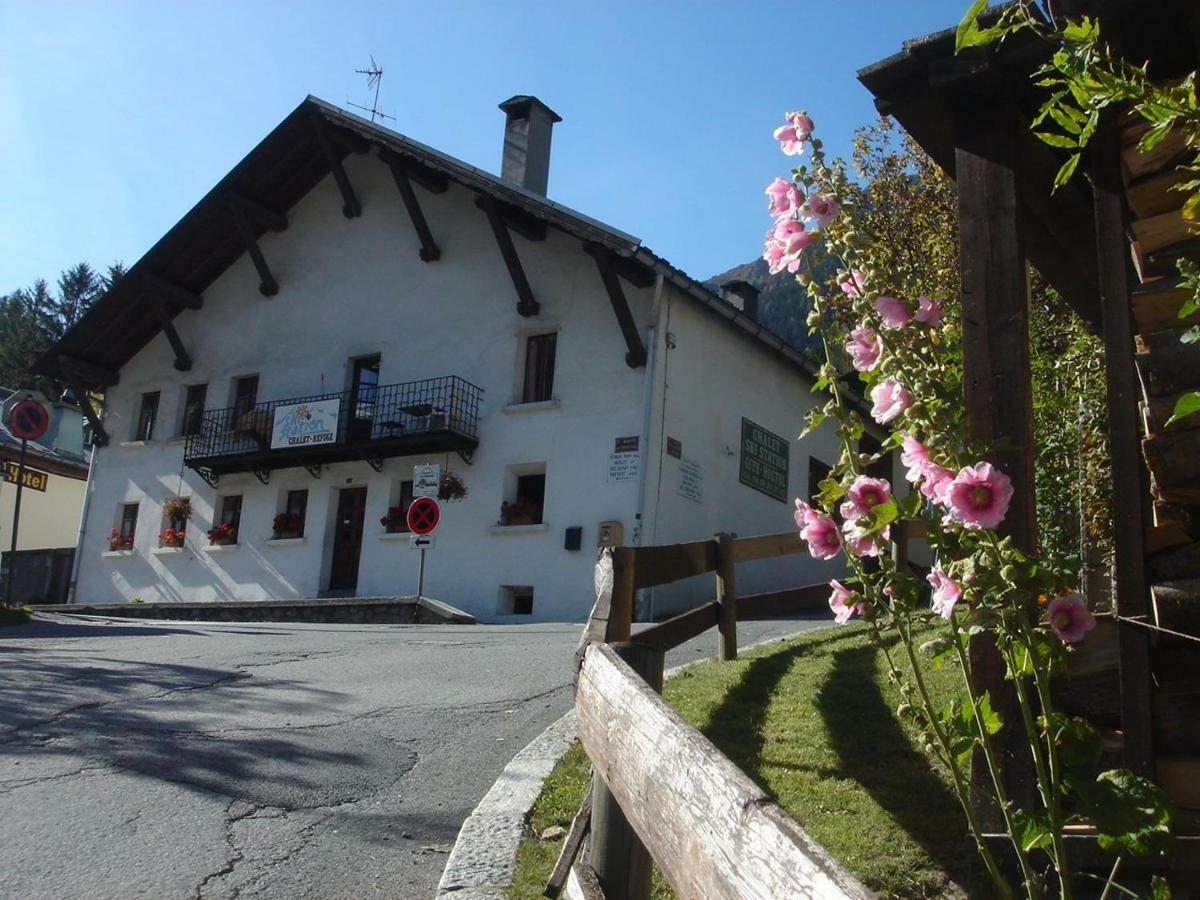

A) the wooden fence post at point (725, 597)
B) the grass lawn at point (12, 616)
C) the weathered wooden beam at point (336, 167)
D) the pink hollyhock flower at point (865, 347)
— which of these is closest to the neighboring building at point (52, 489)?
the weathered wooden beam at point (336, 167)

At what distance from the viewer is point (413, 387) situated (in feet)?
68.3

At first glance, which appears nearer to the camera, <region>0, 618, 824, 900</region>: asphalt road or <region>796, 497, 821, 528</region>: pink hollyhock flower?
<region>796, 497, 821, 528</region>: pink hollyhock flower

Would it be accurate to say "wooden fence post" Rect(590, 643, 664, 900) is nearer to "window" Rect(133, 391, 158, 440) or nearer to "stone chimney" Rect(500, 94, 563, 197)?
"stone chimney" Rect(500, 94, 563, 197)

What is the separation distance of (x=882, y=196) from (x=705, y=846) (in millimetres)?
18687

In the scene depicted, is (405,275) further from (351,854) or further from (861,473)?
(861,473)

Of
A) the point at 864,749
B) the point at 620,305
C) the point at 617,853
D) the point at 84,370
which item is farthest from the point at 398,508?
the point at 617,853

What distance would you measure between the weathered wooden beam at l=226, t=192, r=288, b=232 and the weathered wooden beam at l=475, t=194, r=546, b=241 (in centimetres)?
621

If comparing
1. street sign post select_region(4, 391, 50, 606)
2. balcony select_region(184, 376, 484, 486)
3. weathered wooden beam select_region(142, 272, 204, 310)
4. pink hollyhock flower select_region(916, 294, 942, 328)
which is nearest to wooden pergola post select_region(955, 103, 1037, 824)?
pink hollyhock flower select_region(916, 294, 942, 328)

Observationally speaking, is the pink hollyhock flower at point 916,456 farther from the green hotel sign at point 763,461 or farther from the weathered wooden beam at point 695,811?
the green hotel sign at point 763,461

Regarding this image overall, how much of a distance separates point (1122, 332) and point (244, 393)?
22680 millimetres

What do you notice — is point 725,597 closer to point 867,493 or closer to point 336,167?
point 867,493

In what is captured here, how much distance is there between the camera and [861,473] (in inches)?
92.7

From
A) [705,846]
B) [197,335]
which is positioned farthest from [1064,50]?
[197,335]

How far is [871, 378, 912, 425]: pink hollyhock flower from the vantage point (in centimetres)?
219
